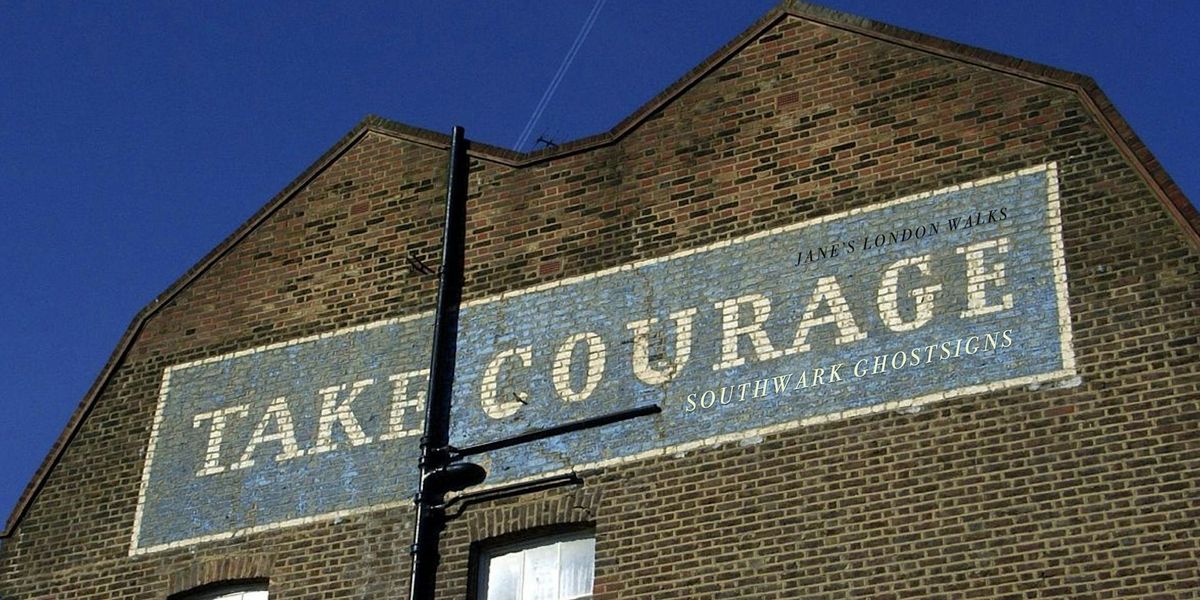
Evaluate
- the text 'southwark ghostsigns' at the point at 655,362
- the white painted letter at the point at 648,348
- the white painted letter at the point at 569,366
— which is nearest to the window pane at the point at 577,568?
the text 'southwark ghostsigns' at the point at 655,362

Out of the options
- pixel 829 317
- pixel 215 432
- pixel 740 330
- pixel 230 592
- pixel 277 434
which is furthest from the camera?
pixel 215 432

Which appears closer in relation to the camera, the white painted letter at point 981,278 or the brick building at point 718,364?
the brick building at point 718,364

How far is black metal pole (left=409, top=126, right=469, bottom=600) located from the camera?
56.6 ft

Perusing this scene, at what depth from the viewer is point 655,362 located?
18422mm

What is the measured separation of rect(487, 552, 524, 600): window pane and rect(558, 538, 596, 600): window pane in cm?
45

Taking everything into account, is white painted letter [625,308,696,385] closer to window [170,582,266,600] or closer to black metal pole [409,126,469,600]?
black metal pole [409,126,469,600]

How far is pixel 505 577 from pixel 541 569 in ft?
1.23

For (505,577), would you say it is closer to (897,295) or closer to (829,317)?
(829,317)

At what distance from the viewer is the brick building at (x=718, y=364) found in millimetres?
16203

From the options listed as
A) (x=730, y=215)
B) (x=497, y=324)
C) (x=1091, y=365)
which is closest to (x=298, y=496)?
(x=497, y=324)

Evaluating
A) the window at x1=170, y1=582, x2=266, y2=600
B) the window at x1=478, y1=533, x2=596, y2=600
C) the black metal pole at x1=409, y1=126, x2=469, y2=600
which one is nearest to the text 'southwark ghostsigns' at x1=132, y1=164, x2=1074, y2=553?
the black metal pole at x1=409, y1=126, x2=469, y2=600

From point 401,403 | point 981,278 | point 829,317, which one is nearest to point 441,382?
point 401,403

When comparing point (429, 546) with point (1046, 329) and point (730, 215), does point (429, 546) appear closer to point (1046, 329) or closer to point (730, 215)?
point (730, 215)

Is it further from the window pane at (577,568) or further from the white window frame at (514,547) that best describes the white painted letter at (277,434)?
the window pane at (577,568)
